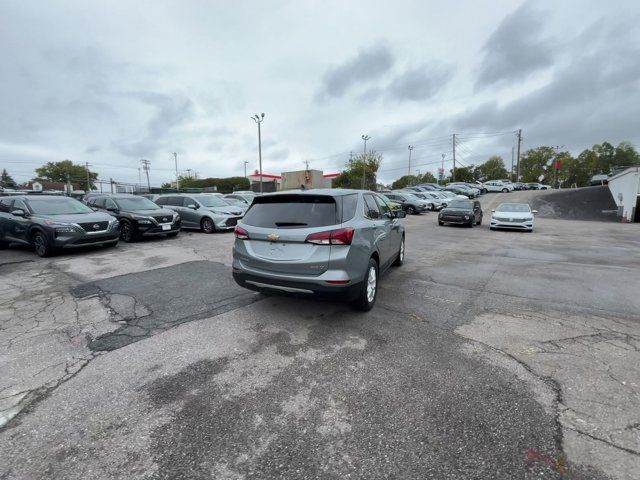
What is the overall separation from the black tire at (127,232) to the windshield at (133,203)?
79 cm

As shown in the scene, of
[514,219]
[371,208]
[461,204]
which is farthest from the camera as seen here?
[461,204]

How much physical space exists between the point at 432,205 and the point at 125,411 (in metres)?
27.7

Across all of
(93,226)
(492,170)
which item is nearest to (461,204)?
(93,226)

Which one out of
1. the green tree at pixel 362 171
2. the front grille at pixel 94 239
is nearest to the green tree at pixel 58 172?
the green tree at pixel 362 171

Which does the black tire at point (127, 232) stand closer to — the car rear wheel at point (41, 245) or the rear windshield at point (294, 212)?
the car rear wheel at point (41, 245)

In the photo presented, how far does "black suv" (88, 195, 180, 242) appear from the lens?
10.4 meters

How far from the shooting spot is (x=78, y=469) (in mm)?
1979

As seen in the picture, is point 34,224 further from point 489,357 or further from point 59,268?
point 489,357

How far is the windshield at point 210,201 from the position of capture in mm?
13966

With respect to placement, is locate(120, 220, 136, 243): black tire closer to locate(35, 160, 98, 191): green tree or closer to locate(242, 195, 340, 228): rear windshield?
locate(242, 195, 340, 228): rear windshield

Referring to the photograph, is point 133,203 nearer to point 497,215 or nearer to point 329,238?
point 329,238

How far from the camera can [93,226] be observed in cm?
844

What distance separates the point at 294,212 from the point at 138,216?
8483 mm

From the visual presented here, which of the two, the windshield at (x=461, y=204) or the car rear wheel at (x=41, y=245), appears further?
the windshield at (x=461, y=204)
